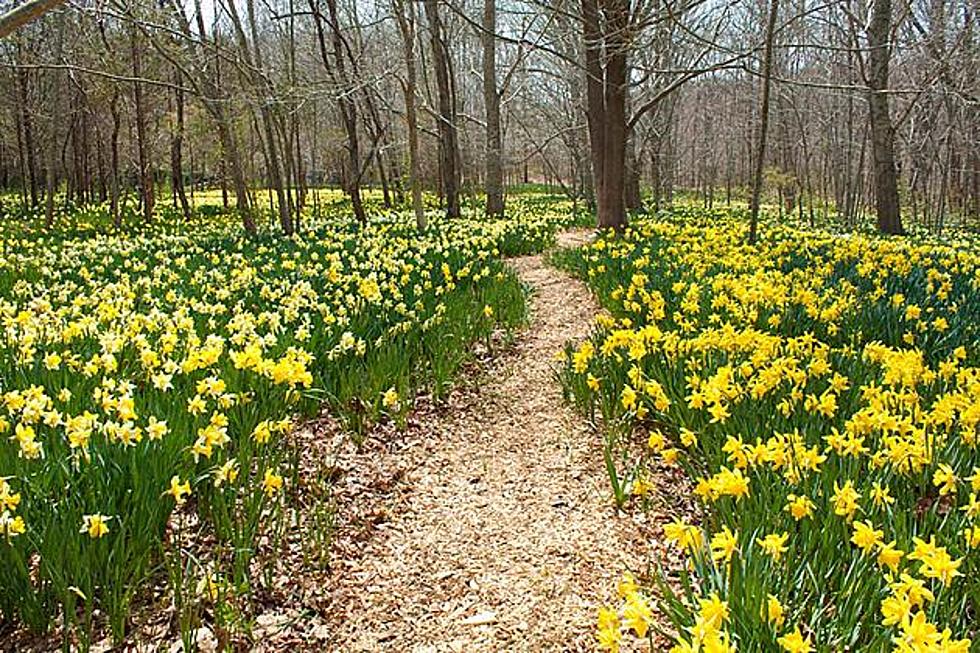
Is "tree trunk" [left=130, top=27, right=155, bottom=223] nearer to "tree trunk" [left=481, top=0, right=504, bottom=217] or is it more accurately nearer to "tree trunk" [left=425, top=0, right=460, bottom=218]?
"tree trunk" [left=425, top=0, right=460, bottom=218]

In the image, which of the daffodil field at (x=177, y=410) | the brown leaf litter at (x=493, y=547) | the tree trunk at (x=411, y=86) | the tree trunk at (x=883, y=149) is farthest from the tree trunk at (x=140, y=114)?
the tree trunk at (x=883, y=149)

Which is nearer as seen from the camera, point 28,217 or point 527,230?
point 527,230

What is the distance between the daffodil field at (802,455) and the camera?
5.45 feet

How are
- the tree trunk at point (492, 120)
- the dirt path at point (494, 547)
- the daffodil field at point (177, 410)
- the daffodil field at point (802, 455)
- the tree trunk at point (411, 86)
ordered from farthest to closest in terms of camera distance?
the tree trunk at point (492, 120)
the tree trunk at point (411, 86)
the dirt path at point (494, 547)
the daffodil field at point (177, 410)
the daffodil field at point (802, 455)

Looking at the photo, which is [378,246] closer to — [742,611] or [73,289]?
[73,289]

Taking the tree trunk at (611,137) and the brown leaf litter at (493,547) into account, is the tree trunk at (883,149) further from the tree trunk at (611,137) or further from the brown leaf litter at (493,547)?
the brown leaf litter at (493,547)

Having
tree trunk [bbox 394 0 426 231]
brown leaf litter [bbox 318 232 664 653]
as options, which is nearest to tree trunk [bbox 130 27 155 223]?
tree trunk [bbox 394 0 426 231]

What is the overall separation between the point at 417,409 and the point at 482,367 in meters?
1.01

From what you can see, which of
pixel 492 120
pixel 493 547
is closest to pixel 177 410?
pixel 493 547

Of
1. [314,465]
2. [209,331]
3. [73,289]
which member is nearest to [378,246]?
[73,289]

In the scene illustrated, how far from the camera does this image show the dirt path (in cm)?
235

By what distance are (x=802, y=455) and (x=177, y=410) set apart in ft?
7.10

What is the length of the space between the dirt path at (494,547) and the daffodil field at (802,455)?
17 centimetres

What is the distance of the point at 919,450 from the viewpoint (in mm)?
2209
